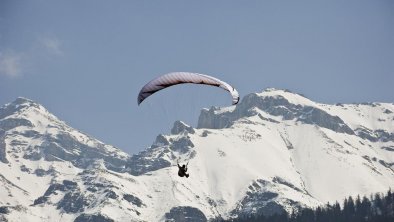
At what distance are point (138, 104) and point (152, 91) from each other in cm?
235

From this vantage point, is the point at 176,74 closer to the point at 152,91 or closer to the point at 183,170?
the point at 152,91

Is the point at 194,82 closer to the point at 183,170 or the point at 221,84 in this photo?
the point at 221,84

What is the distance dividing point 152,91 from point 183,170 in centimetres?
895

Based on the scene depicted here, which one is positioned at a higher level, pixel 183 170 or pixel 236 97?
pixel 236 97

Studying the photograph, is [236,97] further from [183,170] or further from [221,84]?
[183,170]

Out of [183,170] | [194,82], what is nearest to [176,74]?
[194,82]

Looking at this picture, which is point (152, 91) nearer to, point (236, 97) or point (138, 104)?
point (138, 104)

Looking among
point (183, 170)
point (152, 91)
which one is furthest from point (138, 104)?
point (183, 170)

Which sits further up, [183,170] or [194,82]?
[194,82]

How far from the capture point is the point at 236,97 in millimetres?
90812

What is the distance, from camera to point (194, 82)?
8875cm

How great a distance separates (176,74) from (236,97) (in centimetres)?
661

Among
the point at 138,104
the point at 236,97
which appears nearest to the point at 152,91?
the point at 138,104

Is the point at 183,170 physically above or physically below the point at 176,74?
below
